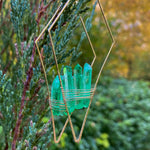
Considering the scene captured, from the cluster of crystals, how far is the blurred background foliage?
4.7 inches

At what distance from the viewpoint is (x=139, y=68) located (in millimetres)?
7496

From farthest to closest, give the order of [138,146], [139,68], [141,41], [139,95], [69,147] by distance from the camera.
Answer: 1. [139,68]
2. [141,41]
3. [139,95]
4. [138,146]
5. [69,147]

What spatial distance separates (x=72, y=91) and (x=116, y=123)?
287 cm

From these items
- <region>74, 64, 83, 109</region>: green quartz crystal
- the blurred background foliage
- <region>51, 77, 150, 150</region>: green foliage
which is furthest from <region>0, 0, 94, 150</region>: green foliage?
<region>51, 77, 150, 150</region>: green foliage

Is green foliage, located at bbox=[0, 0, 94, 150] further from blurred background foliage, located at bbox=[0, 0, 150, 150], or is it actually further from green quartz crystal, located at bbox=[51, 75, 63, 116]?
green quartz crystal, located at bbox=[51, 75, 63, 116]

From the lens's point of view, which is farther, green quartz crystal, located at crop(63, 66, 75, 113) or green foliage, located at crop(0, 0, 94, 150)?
green foliage, located at crop(0, 0, 94, 150)

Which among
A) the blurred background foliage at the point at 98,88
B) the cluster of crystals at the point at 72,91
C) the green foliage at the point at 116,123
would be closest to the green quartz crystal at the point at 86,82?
the cluster of crystals at the point at 72,91

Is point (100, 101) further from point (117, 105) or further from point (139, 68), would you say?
point (139, 68)

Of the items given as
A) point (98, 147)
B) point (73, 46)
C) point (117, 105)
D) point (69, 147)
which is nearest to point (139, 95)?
point (117, 105)

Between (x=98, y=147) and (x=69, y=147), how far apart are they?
0.54 meters

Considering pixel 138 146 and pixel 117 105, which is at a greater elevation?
pixel 117 105

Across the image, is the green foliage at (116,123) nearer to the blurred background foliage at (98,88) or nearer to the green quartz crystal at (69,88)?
the blurred background foliage at (98,88)

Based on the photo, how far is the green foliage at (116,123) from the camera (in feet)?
9.14

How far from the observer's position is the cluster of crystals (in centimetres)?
69
